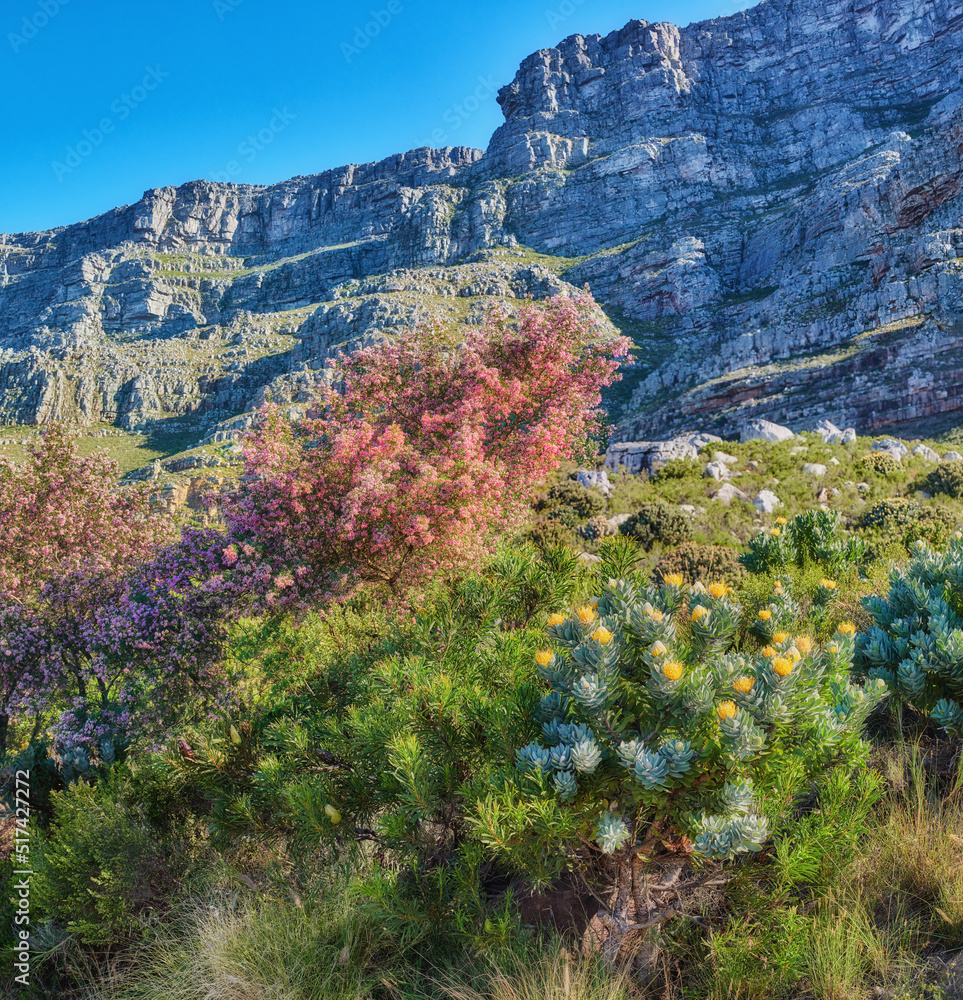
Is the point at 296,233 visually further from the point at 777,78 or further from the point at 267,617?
the point at 267,617

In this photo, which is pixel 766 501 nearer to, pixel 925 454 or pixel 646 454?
pixel 646 454

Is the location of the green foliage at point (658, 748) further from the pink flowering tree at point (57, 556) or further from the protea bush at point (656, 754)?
the pink flowering tree at point (57, 556)

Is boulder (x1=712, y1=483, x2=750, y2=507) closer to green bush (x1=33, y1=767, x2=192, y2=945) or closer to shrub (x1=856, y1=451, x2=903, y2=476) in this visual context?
shrub (x1=856, y1=451, x2=903, y2=476)

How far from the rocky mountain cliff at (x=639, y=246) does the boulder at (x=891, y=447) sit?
25.0 m

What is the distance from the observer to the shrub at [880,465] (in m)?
12.0

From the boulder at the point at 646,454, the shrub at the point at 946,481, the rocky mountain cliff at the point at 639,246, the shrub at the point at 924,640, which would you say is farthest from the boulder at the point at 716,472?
the rocky mountain cliff at the point at 639,246

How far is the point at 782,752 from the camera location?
1723mm

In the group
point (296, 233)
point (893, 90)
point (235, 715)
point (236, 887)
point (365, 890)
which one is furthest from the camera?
point (296, 233)

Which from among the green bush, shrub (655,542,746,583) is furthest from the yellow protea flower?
shrub (655,542,746,583)

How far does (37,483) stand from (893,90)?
470ft

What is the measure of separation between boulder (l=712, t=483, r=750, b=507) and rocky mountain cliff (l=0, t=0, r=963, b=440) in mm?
31010

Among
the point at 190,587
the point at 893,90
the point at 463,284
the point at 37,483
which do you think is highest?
the point at 893,90

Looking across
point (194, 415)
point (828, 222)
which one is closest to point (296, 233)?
point (194, 415)

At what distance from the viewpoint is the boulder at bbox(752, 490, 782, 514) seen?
34.8 feet
